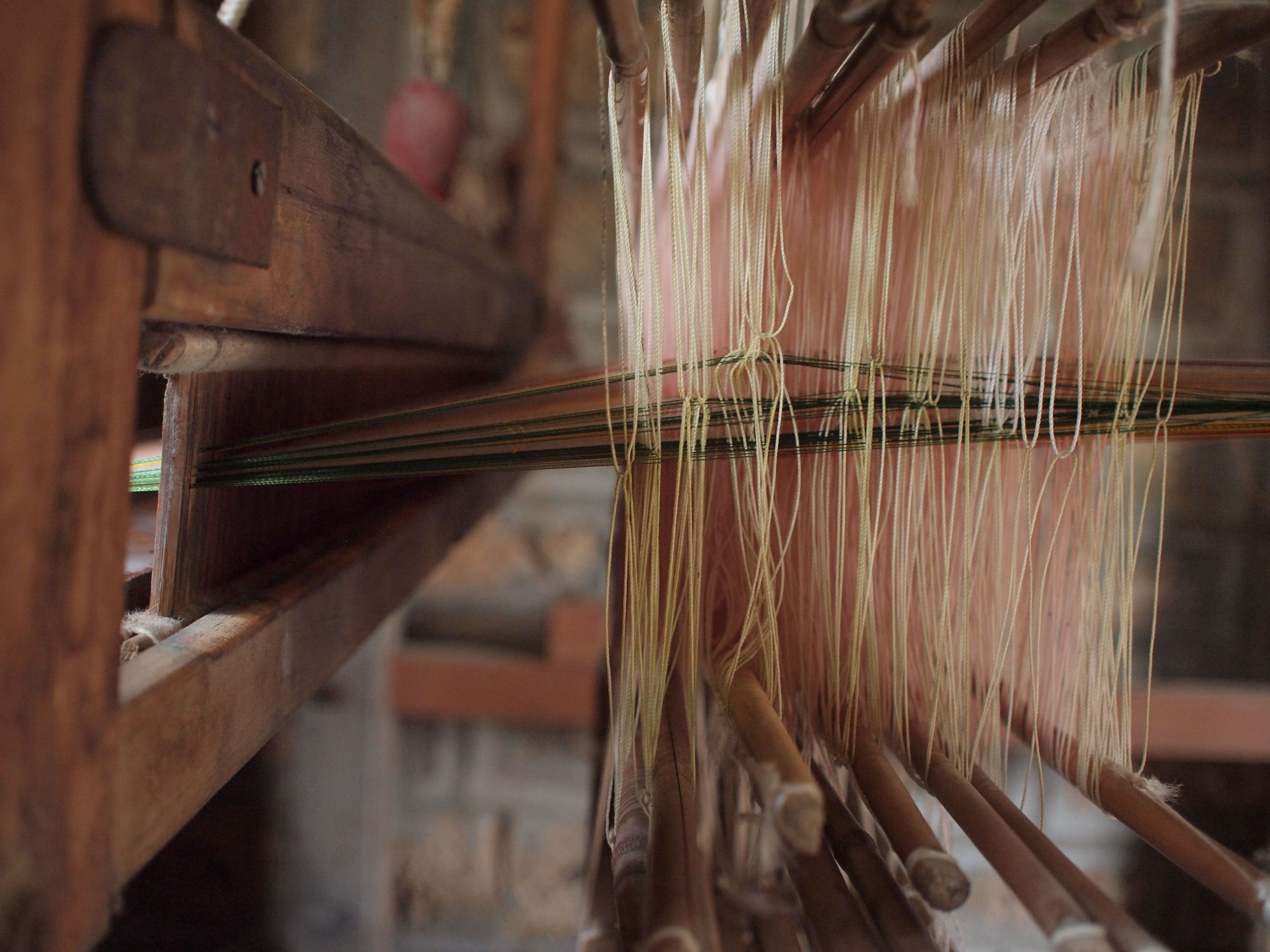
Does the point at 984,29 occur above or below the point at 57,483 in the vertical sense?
above

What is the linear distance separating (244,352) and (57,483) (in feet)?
0.63

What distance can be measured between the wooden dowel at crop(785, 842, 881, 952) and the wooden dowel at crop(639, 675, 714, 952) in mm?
45

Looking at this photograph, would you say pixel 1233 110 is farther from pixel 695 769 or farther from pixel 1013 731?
pixel 695 769

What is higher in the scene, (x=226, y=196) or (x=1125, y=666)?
(x=226, y=196)

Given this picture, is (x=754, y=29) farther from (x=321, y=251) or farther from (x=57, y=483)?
(x=57, y=483)

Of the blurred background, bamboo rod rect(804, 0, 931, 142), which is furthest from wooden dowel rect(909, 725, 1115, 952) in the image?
the blurred background

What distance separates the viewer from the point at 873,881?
39cm

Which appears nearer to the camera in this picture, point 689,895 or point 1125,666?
point 689,895

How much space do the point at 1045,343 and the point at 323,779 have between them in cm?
158

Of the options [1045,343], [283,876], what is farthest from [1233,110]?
[283,876]

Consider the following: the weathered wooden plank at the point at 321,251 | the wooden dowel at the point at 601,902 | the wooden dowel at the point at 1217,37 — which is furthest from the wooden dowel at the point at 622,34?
the wooden dowel at the point at 601,902

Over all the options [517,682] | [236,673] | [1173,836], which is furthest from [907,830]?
[517,682]

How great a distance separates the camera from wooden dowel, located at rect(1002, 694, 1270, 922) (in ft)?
1.20

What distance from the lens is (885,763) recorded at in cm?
45
